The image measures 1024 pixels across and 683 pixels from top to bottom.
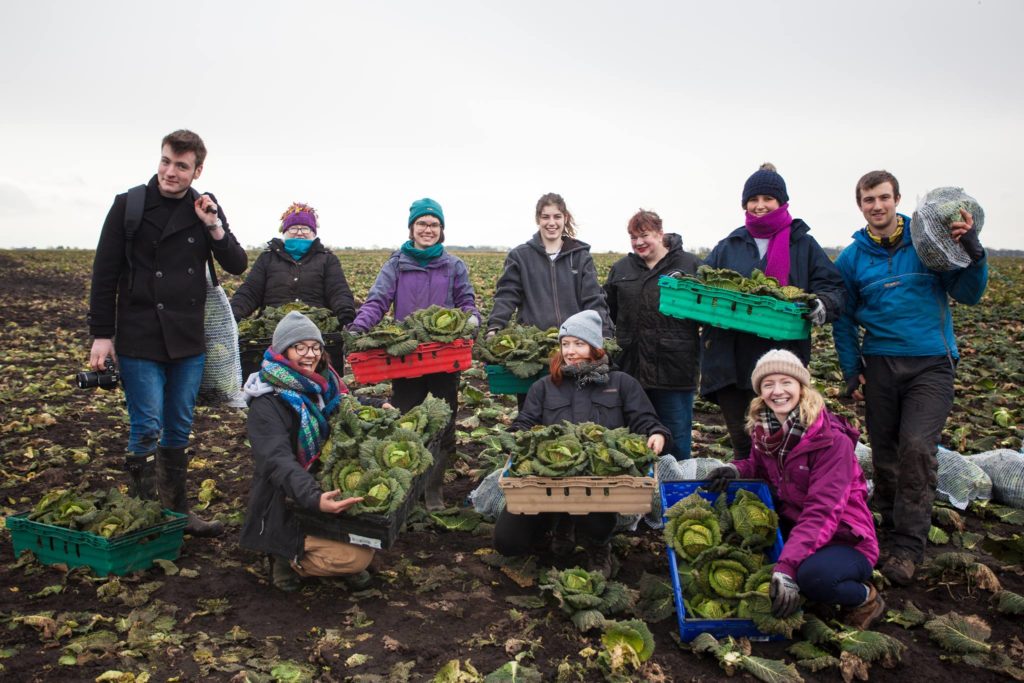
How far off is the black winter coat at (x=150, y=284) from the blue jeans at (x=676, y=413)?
3.15m

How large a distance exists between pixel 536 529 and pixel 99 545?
2748 millimetres

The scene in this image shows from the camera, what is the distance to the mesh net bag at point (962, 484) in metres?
5.84

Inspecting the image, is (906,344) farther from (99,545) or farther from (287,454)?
(99,545)

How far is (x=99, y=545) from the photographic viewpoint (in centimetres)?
454

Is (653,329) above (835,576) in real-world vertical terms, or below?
above

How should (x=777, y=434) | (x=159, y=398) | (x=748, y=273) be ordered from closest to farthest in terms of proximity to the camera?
1. (x=777, y=434)
2. (x=159, y=398)
3. (x=748, y=273)

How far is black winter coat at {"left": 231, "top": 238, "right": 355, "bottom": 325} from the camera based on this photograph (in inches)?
252

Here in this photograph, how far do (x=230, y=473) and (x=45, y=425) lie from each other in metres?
2.98

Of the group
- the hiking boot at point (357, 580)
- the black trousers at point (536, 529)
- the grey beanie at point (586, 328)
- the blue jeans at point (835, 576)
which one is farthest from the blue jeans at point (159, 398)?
the blue jeans at point (835, 576)

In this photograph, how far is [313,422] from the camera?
4.69 metres

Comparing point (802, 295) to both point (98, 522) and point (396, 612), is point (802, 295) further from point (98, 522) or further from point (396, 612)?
point (98, 522)

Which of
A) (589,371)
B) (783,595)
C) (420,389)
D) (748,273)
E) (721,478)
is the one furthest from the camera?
(420,389)

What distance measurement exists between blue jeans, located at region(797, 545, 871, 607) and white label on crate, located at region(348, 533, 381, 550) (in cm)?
230

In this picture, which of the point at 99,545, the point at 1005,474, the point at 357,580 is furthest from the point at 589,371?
the point at 1005,474
